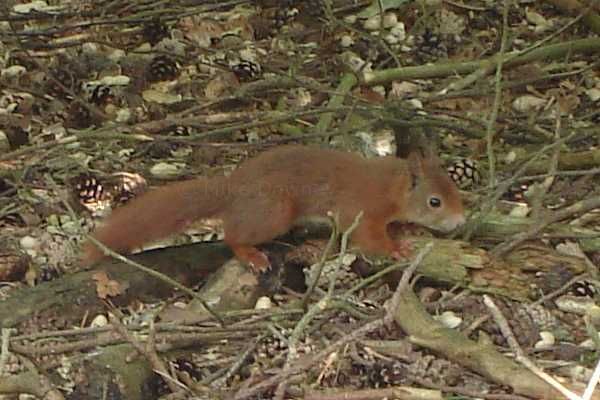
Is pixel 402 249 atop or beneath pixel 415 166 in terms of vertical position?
beneath

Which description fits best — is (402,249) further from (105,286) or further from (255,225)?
(105,286)

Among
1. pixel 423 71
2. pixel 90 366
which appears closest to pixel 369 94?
pixel 423 71

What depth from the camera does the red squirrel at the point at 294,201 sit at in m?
3.03

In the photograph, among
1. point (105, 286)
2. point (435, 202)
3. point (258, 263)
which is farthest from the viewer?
point (435, 202)

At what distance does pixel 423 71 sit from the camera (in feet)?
12.5

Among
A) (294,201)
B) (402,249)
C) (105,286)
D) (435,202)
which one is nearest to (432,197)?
(435,202)

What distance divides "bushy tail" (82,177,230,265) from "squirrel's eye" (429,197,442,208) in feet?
1.59

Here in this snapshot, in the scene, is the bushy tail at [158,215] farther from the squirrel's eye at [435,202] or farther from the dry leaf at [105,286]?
the squirrel's eye at [435,202]

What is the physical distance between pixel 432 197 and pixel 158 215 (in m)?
0.65

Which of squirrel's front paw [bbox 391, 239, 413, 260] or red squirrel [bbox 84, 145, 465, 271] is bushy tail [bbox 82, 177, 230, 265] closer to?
Result: red squirrel [bbox 84, 145, 465, 271]

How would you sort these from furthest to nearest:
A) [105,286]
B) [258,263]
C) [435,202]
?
[435,202] → [258,263] → [105,286]

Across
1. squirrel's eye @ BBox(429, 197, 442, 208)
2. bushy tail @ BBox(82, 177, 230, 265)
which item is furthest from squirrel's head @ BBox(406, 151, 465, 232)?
bushy tail @ BBox(82, 177, 230, 265)

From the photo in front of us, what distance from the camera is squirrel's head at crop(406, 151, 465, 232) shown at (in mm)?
3143

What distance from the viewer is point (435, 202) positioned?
124 inches
